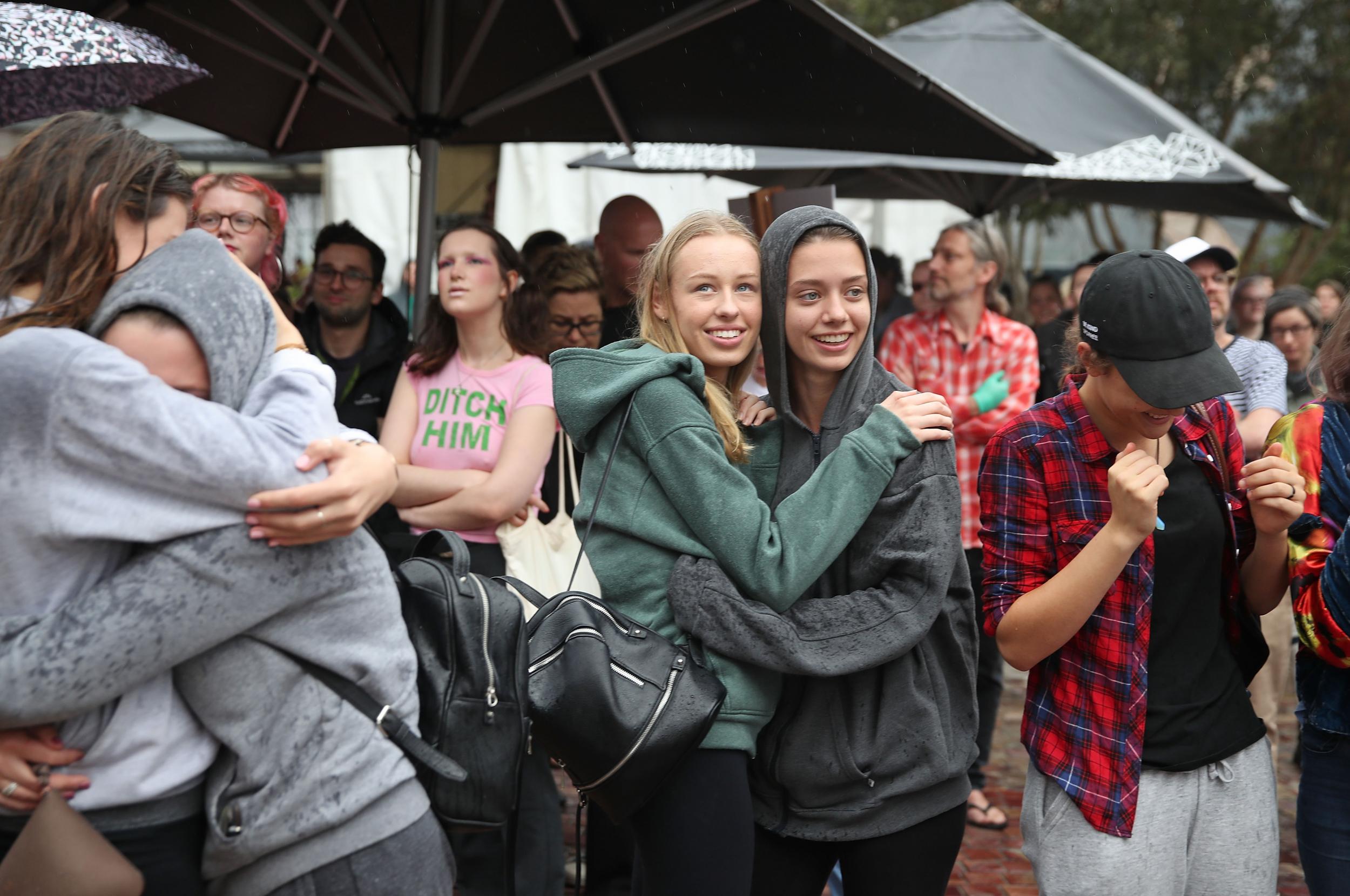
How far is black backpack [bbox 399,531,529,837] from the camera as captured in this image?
2.05m

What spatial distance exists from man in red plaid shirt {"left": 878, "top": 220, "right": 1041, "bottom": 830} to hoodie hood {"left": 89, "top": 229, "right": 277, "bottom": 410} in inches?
151

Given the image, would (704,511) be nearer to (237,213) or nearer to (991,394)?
(237,213)

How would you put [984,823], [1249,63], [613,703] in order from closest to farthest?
[613,703] → [984,823] → [1249,63]

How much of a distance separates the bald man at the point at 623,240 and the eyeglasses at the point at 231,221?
1.63 meters

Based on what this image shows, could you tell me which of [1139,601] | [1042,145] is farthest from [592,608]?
[1042,145]

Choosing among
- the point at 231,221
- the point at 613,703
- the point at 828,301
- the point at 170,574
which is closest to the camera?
the point at 170,574

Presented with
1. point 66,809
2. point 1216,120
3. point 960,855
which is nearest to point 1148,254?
point 66,809

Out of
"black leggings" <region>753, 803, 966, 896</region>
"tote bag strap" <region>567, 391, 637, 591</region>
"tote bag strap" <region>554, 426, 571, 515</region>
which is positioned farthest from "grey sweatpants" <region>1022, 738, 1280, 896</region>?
"tote bag strap" <region>554, 426, 571, 515</region>

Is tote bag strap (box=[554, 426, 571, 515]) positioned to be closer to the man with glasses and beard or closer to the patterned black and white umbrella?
the man with glasses and beard

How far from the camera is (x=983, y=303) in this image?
573 cm

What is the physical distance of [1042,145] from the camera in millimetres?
6699

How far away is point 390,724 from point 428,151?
3.49 meters

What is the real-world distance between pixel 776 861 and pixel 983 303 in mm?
3796

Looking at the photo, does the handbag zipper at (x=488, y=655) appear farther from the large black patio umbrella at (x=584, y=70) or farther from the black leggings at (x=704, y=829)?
the large black patio umbrella at (x=584, y=70)
